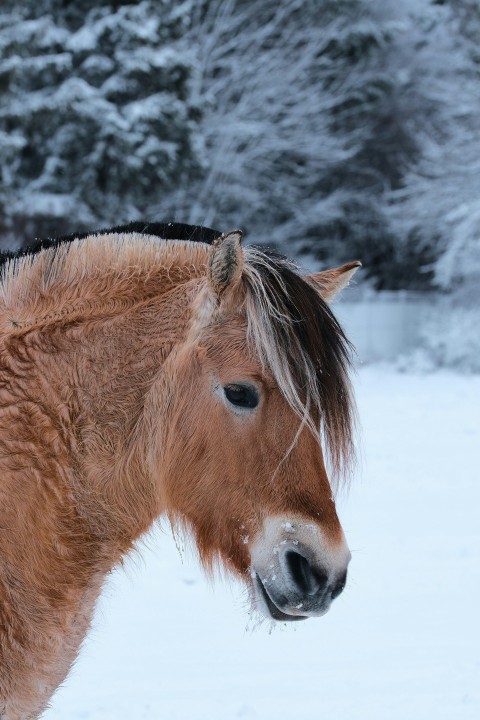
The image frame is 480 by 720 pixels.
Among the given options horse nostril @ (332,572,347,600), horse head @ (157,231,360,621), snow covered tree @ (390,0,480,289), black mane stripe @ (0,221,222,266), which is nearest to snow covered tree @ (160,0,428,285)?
snow covered tree @ (390,0,480,289)

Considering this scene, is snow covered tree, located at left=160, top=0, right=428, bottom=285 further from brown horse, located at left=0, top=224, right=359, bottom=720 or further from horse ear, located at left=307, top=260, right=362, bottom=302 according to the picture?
brown horse, located at left=0, top=224, right=359, bottom=720

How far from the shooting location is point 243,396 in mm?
2322

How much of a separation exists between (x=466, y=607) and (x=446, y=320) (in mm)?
14410

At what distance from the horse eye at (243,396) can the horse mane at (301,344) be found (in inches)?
3.2

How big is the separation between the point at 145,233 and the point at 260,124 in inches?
755

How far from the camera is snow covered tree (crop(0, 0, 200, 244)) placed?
1537 centimetres

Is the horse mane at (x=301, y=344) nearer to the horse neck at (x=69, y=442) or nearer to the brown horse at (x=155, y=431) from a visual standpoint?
the brown horse at (x=155, y=431)

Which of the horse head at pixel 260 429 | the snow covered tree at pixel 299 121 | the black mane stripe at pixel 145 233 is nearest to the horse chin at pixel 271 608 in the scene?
the horse head at pixel 260 429

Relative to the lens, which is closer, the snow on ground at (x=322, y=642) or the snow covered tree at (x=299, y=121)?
the snow on ground at (x=322, y=642)

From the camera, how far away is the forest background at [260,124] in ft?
51.1

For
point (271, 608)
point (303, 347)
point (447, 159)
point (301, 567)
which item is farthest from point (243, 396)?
point (447, 159)

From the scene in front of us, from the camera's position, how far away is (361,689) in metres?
4.11

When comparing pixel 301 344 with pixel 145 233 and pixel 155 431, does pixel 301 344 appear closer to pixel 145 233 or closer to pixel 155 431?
pixel 155 431

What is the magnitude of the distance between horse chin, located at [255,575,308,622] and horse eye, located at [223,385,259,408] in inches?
19.3
